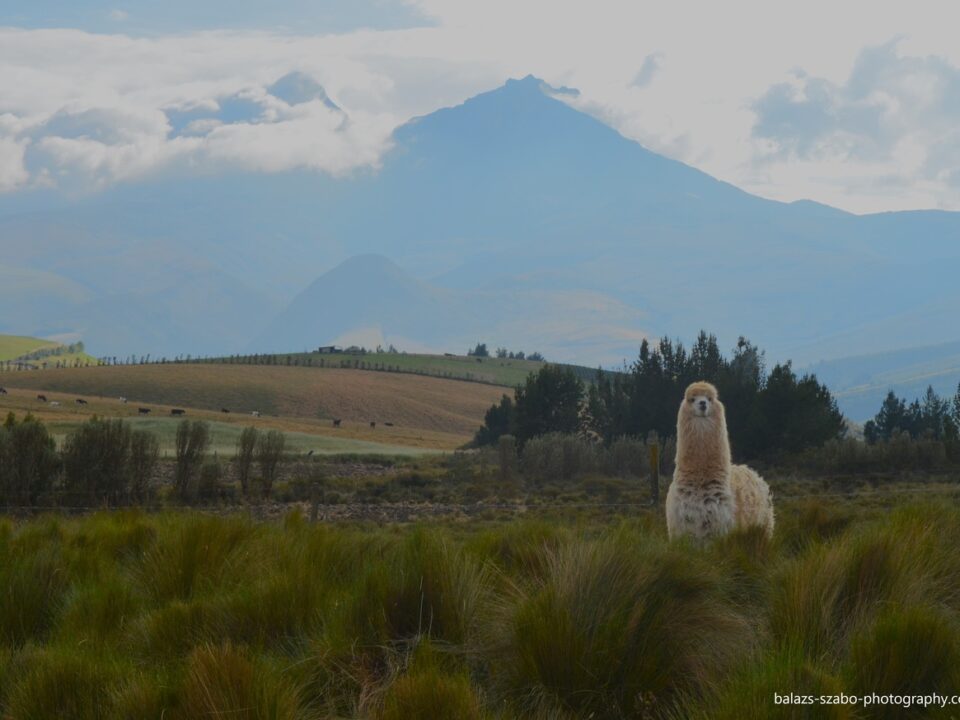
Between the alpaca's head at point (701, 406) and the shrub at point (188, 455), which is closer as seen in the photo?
the alpaca's head at point (701, 406)

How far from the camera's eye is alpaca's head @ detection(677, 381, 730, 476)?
9.33 m

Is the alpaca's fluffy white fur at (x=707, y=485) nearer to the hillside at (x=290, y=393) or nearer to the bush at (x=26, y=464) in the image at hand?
the bush at (x=26, y=464)

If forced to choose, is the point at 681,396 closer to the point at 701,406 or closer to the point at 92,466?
the point at 92,466

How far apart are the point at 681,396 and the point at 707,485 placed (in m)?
35.0

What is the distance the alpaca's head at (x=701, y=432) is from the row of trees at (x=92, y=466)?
15.3m

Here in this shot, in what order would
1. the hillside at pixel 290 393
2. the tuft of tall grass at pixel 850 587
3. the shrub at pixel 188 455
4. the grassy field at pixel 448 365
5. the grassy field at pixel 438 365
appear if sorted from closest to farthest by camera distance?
the tuft of tall grass at pixel 850 587 → the shrub at pixel 188 455 → the hillside at pixel 290 393 → the grassy field at pixel 438 365 → the grassy field at pixel 448 365

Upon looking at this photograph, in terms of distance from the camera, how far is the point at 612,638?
4.85 meters

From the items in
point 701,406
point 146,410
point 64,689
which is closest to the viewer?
point 64,689

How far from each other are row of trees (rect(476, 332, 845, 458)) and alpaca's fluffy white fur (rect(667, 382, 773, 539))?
2618 cm

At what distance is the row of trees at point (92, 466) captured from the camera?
23.3 metres

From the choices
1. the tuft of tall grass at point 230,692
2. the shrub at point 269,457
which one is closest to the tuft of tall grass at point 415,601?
the tuft of tall grass at point 230,692

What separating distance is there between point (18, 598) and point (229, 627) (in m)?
1.55

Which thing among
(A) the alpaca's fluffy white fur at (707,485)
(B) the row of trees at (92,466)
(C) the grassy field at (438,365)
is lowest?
(B) the row of trees at (92,466)

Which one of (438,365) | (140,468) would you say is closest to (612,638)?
(140,468)
